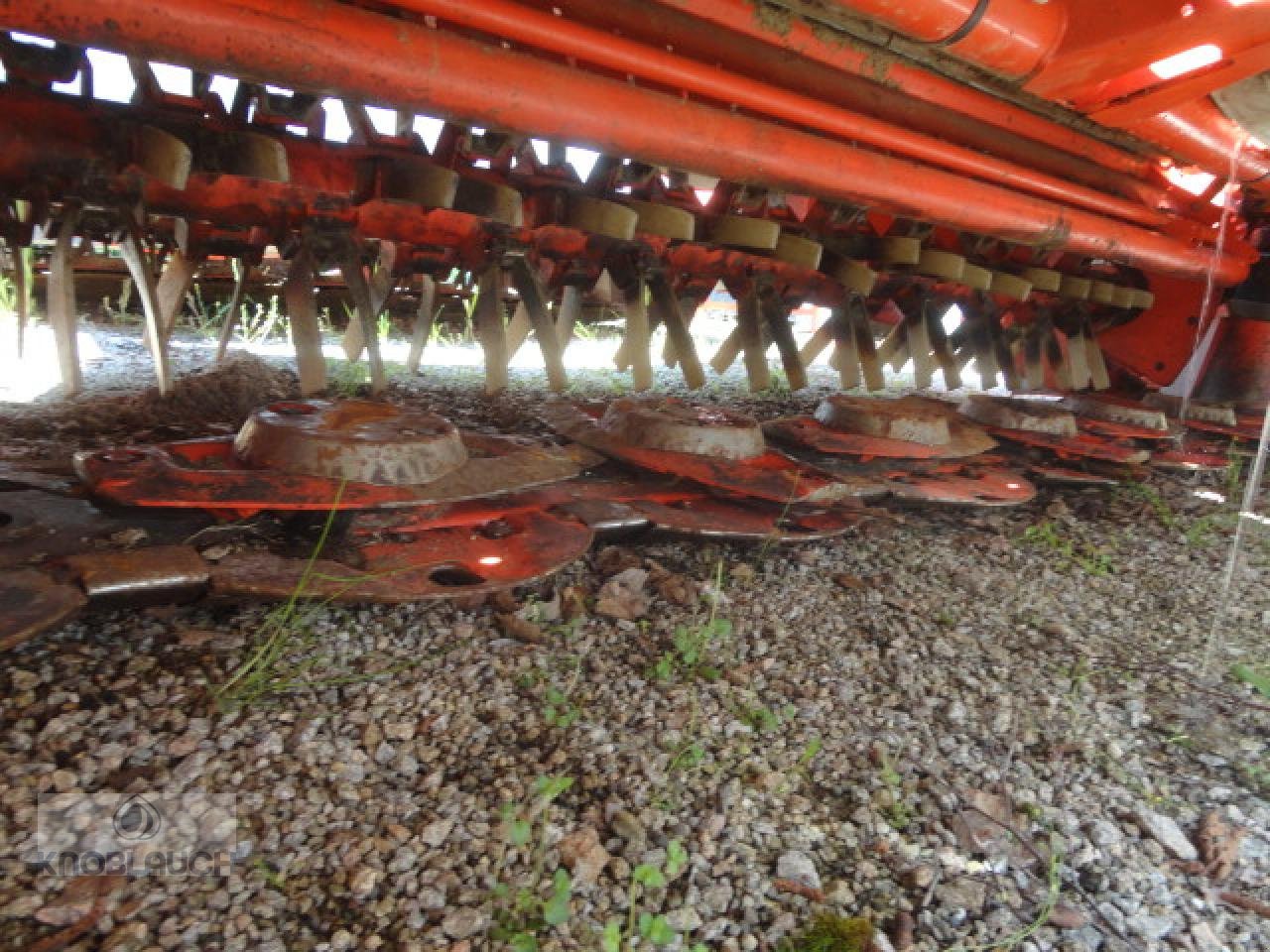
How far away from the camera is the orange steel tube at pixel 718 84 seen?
4.50 ft

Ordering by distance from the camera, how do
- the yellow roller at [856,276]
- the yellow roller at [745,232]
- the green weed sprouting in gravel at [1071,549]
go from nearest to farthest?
1. the green weed sprouting in gravel at [1071,549]
2. the yellow roller at [745,232]
3. the yellow roller at [856,276]

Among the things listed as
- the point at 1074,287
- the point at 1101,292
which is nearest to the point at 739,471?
the point at 1074,287

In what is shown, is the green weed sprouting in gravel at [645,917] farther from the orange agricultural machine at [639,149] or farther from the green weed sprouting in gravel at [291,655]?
the orange agricultural machine at [639,149]

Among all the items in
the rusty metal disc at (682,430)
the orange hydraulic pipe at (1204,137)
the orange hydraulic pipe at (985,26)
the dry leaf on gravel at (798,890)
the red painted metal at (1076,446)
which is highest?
the orange hydraulic pipe at (1204,137)

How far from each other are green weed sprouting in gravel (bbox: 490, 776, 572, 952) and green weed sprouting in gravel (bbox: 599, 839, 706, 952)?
50 millimetres

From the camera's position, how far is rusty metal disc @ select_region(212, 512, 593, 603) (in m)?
1.13

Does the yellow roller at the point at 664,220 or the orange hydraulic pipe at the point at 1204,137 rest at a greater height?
the orange hydraulic pipe at the point at 1204,137

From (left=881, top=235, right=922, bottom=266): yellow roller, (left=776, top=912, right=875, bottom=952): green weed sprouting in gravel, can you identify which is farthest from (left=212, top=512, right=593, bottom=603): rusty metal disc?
(left=881, top=235, right=922, bottom=266): yellow roller

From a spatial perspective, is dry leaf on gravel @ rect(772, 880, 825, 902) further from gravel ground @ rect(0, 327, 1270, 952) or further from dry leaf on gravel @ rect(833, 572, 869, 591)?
dry leaf on gravel @ rect(833, 572, 869, 591)

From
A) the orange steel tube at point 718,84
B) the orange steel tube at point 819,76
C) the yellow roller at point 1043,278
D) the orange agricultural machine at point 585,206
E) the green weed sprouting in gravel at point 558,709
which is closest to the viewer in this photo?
the green weed sprouting in gravel at point 558,709

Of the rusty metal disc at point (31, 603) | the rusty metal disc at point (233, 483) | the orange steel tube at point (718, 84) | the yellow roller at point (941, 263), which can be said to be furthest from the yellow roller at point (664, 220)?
the rusty metal disc at point (31, 603)

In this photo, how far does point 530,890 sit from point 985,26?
5.49 ft

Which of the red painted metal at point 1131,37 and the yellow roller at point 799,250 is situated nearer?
the red painted metal at point 1131,37

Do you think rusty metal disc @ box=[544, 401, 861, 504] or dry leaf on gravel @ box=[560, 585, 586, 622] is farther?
rusty metal disc @ box=[544, 401, 861, 504]
